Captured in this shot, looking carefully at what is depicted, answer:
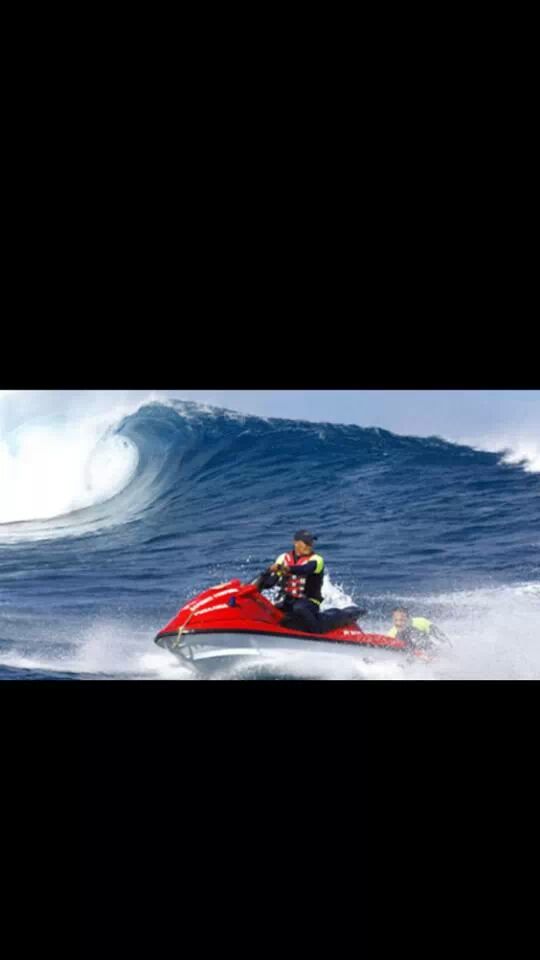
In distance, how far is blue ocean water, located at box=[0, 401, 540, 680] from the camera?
5613 millimetres

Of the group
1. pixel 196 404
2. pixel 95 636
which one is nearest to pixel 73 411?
pixel 196 404

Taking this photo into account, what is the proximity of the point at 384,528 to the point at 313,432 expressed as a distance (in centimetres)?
63

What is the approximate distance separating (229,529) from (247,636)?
22.9 inches

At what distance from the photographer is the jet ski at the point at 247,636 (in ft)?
17.9

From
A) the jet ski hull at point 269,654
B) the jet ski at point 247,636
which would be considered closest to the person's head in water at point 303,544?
the jet ski at point 247,636

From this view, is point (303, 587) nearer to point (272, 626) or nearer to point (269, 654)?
point (272, 626)

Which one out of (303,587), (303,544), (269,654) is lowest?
(269,654)

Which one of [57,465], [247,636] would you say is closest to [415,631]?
[247,636]

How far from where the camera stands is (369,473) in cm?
582

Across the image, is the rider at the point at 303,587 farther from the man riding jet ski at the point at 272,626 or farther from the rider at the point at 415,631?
the rider at the point at 415,631

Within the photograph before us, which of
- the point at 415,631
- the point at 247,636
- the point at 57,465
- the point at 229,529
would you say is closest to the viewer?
the point at 247,636

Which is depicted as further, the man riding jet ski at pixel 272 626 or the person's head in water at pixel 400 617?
the person's head in water at pixel 400 617

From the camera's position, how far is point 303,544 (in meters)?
5.59

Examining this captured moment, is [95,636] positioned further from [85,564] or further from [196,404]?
[196,404]
